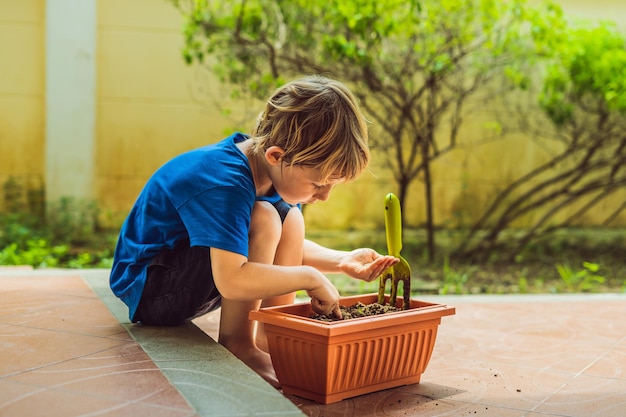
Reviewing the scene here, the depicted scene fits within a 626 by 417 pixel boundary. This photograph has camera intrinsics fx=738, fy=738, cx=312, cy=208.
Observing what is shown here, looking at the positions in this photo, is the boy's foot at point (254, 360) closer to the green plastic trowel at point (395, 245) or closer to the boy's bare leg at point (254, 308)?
the boy's bare leg at point (254, 308)

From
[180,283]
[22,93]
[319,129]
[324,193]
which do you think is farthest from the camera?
[22,93]

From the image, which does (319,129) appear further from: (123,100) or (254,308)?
(123,100)

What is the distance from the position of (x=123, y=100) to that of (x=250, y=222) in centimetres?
403

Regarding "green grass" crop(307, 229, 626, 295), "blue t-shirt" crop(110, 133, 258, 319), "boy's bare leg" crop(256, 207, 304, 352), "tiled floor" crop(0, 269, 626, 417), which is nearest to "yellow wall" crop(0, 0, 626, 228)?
"green grass" crop(307, 229, 626, 295)

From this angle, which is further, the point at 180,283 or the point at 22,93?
the point at 22,93

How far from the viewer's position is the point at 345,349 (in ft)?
6.35

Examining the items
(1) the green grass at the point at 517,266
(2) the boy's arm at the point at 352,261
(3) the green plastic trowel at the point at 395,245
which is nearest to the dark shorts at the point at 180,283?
(2) the boy's arm at the point at 352,261

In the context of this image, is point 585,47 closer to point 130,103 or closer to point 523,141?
point 523,141

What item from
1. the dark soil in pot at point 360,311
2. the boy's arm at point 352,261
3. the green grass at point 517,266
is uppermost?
the boy's arm at point 352,261

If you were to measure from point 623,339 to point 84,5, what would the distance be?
4487mm

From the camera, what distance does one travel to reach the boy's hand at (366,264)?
→ 2113 millimetres

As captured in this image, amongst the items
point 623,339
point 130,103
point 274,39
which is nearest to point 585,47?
point 274,39

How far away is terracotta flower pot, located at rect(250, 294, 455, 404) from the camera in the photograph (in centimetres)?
192

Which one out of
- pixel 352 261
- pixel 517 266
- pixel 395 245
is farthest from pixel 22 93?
pixel 395 245
